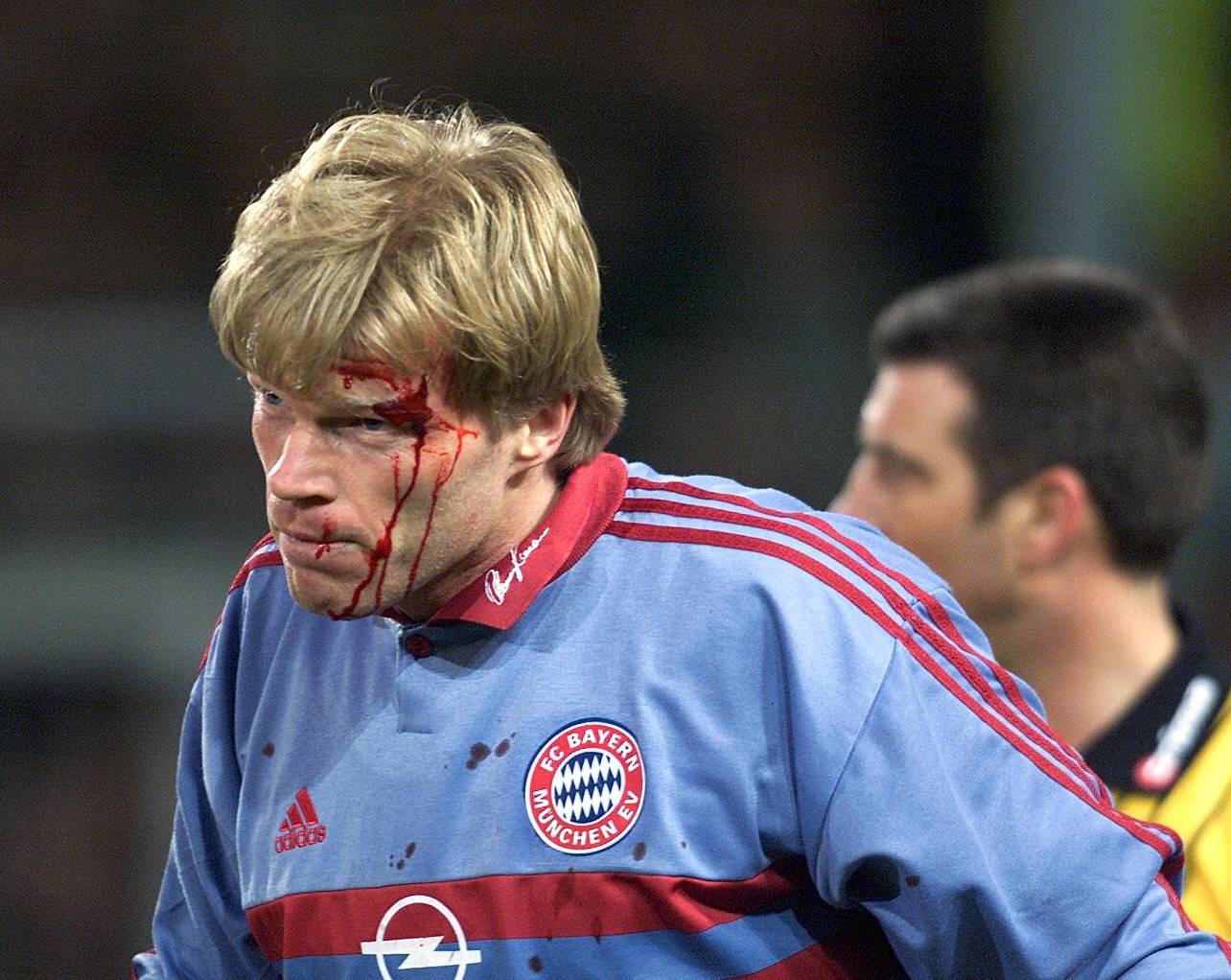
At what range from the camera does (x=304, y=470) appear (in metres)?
1.47

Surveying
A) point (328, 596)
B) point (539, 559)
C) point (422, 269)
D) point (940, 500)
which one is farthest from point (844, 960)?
point (940, 500)

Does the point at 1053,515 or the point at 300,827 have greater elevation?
the point at 300,827

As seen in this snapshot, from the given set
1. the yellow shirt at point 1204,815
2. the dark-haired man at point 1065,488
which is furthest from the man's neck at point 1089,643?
the yellow shirt at point 1204,815

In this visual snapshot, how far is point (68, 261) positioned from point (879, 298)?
2.70 meters

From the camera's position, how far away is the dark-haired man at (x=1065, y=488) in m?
2.81

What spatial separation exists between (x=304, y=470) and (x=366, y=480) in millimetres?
51

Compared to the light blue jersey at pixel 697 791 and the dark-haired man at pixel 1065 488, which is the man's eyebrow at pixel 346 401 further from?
the dark-haired man at pixel 1065 488

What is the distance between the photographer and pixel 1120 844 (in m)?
1.49

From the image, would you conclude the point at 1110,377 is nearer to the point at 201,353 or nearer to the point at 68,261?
the point at 201,353

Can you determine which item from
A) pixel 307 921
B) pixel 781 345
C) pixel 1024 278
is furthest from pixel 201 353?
pixel 307 921

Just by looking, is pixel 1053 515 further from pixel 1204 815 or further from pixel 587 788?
pixel 587 788

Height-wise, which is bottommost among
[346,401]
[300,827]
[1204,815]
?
[1204,815]
